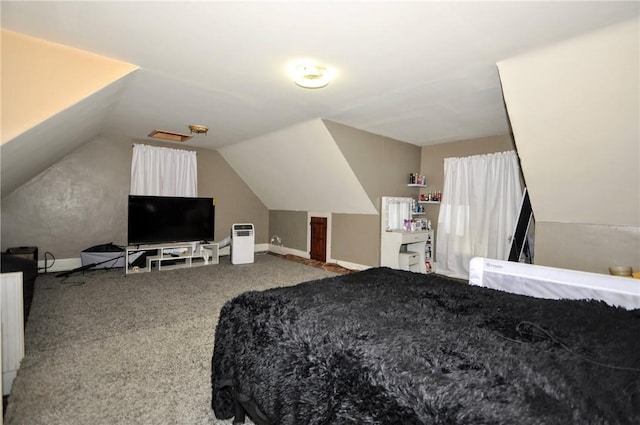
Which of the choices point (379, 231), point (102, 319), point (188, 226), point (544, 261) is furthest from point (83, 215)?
point (544, 261)

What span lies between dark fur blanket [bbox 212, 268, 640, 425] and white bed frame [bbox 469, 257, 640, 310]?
287mm

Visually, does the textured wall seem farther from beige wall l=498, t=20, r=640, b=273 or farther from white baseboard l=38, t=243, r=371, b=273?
beige wall l=498, t=20, r=640, b=273

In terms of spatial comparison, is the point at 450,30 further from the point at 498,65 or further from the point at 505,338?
the point at 505,338

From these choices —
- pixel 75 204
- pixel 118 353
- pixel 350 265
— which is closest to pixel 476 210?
pixel 350 265

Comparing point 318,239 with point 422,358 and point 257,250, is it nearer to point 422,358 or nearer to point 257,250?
point 257,250

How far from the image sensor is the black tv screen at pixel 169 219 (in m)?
4.93

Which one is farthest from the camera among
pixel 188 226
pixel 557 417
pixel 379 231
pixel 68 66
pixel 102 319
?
pixel 188 226

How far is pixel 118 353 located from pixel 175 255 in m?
3.23

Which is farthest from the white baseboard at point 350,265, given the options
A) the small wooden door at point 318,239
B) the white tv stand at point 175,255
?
the white tv stand at point 175,255

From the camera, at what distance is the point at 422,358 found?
947 millimetres

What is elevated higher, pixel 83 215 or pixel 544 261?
pixel 83 215

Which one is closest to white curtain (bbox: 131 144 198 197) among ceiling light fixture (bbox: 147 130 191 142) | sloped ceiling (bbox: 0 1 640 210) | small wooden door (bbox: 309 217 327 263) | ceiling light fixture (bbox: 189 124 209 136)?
ceiling light fixture (bbox: 147 130 191 142)

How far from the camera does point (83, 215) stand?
5.02 meters

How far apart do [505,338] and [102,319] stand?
134 inches
